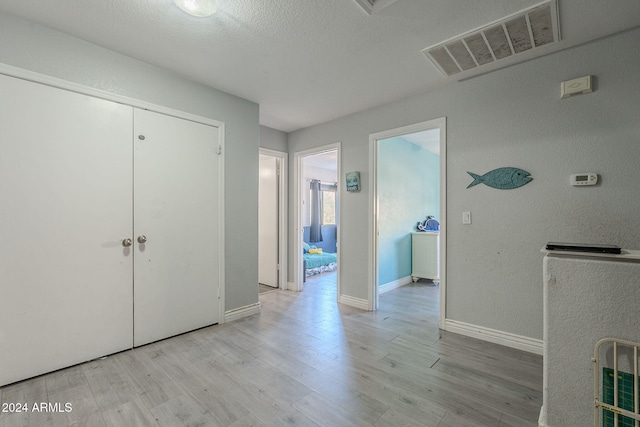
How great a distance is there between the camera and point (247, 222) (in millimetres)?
3174

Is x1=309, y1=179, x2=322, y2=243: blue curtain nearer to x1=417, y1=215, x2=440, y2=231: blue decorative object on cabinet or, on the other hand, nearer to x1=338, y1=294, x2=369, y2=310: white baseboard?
x1=417, y1=215, x2=440, y2=231: blue decorative object on cabinet

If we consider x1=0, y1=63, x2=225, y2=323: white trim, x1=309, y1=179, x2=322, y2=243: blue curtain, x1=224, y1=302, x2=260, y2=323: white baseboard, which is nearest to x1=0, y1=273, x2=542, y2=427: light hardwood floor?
x1=224, y1=302, x2=260, y2=323: white baseboard

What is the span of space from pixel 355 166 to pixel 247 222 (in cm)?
152

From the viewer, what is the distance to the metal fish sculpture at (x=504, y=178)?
2.33 m

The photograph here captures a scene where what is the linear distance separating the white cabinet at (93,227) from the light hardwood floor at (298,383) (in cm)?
25

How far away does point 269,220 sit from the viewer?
4438 mm

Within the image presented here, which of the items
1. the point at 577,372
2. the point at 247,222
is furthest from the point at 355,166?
the point at 577,372

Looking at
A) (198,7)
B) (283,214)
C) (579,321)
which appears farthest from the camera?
(283,214)

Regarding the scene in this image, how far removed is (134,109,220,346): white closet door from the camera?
2.38m

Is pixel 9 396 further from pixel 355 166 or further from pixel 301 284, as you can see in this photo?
pixel 355 166

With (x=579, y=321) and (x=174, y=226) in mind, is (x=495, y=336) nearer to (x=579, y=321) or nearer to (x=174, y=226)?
(x=579, y=321)

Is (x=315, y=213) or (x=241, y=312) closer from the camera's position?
(x=241, y=312)

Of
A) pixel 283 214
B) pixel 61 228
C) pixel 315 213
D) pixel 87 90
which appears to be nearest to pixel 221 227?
pixel 61 228

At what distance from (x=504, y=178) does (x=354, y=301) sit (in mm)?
2174
